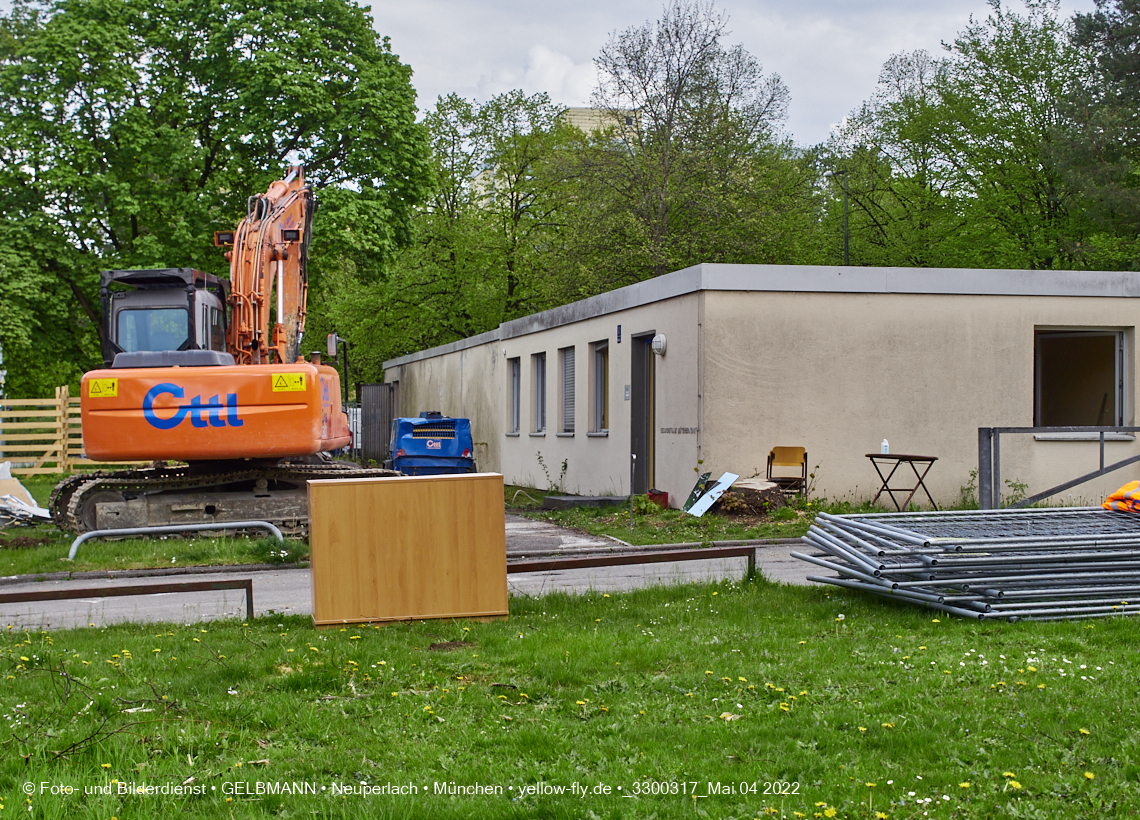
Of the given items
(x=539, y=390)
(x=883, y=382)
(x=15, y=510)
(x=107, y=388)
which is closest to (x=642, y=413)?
(x=883, y=382)

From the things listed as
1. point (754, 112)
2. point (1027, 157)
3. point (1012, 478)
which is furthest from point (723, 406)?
point (1027, 157)

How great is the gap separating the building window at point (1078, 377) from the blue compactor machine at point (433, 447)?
37.6 ft

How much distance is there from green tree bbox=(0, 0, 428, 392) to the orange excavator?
37.6 feet

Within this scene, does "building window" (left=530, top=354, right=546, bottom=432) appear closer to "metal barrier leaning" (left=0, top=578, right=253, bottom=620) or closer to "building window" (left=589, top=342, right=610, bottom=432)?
"building window" (left=589, top=342, right=610, bottom=432)

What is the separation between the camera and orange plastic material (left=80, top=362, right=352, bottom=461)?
1348 cm

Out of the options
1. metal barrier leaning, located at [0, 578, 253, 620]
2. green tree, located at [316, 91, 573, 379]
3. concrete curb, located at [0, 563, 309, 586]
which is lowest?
concrete curb, located at [0, 563, 309, 586]

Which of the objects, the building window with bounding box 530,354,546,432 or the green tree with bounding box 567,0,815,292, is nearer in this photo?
the building window with bounding box 530,354,546,432

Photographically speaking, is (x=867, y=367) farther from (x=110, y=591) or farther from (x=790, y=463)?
(x=110, y=591)

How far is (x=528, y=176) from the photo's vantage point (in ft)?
136

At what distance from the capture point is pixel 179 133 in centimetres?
2786

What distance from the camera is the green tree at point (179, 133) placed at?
1073 inches

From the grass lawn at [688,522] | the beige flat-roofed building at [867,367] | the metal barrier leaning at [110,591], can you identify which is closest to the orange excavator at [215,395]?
the grass lawn at [688,522]

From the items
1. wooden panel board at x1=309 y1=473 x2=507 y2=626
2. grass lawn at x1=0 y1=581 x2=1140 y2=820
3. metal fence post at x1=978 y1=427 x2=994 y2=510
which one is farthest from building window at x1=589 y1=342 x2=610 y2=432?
grass lawn at x1=0 y1=581 x2=1140 y2=820

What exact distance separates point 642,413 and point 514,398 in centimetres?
800
